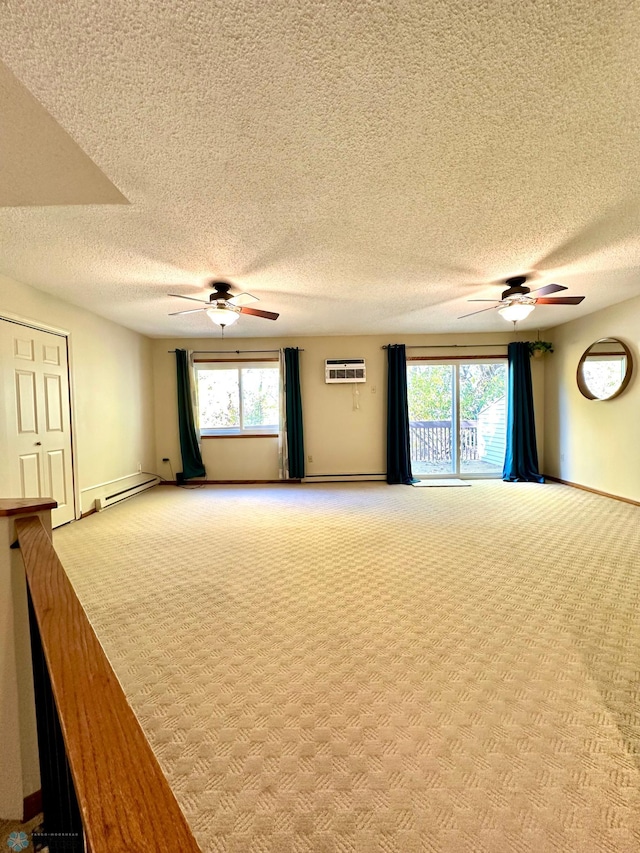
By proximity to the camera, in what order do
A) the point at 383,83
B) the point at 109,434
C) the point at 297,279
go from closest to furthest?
the point at 383,83, the point at 297,279, the point at 109,434

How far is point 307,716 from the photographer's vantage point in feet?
5.14

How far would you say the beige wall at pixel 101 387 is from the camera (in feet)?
13.1

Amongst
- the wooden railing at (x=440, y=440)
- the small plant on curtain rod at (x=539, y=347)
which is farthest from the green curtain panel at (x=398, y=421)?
the small plant on curtain rod at (x=539, y=347)

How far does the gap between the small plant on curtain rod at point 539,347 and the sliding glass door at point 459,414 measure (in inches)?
19.2

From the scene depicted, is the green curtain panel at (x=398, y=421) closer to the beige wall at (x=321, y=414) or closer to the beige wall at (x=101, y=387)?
the beige wall at (x=321, y=414)

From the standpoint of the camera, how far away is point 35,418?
3840 millimetres

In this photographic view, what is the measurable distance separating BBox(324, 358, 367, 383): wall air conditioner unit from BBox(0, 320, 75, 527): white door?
3.79 meters

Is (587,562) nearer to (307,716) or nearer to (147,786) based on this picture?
(307,716)

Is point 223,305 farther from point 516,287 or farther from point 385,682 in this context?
point 385,682

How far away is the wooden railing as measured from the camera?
6681 mm

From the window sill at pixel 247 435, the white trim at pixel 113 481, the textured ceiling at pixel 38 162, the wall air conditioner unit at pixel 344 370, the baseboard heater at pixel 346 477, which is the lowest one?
the baseboard heater at pixel 346 477

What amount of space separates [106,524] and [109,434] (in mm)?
1445

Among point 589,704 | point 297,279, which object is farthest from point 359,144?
point 589,704

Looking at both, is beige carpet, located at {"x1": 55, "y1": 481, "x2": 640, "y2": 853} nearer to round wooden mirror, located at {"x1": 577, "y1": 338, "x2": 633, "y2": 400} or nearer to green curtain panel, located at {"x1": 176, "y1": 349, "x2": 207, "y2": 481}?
round wooden mirror, located at {"x1": 577, "y1": 338, "x2": 633, "y2": 400}
